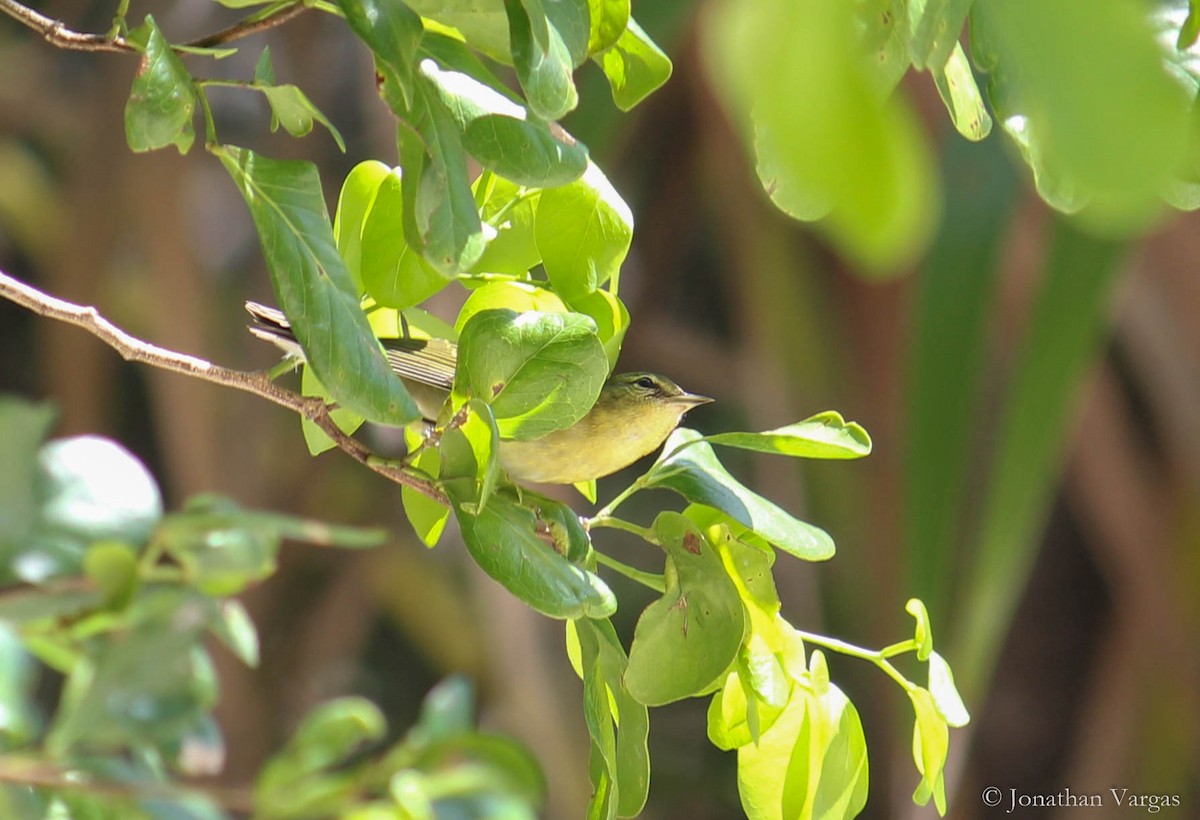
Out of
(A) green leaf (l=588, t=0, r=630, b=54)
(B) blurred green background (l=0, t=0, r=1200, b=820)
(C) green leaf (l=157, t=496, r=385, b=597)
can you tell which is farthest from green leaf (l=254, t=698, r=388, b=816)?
(B) blurred green background (l=0, t=0, r=1200, b=820)

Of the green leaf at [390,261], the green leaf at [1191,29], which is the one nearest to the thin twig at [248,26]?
the green leaf at [390,261]

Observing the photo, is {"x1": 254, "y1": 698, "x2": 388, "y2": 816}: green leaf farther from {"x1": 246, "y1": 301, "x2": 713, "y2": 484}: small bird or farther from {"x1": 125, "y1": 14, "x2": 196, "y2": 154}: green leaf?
{"x1": 125, "y1": 14, "x2": 196, "y2": 154}: green leaf

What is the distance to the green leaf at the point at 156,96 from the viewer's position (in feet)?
2.17

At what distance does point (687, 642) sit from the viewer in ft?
2.27

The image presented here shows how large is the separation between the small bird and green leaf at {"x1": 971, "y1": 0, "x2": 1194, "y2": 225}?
0.99 meters

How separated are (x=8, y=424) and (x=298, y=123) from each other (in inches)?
24.7

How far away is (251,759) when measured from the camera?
10.6 feet

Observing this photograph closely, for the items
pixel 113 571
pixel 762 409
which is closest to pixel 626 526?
pixel 113 571

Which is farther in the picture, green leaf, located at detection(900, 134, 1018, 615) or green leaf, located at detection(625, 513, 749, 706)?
green leaf, located at detection(900, 134, 1018, 615)

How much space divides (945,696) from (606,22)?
431 millimetres

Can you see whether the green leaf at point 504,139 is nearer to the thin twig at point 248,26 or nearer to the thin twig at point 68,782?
the thin twig at point 248,26

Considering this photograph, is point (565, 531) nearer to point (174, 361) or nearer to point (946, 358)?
point (174, 361)

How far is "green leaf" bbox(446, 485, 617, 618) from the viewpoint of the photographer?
67cm

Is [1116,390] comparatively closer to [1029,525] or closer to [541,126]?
[1029,525]
